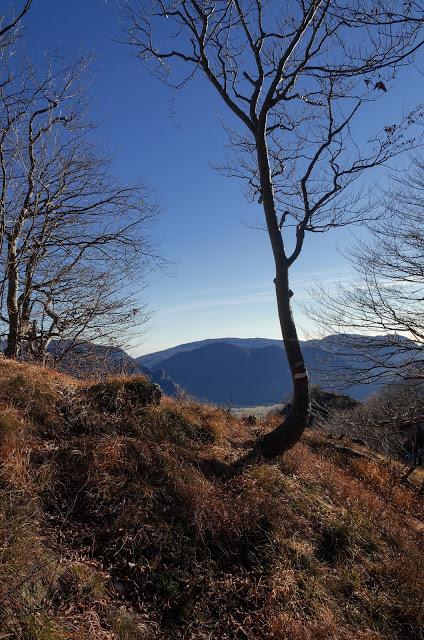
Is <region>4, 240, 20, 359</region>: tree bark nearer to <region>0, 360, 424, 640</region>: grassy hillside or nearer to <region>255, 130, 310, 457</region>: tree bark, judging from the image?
<region>0, 360, 424, 640</region>: grassy hillside

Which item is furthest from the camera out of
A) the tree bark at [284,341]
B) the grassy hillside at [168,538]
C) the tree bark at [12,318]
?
the tree bark at [12,318]

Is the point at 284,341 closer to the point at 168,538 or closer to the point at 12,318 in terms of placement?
the point at 168,538

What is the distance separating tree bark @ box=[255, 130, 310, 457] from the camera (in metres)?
6.11

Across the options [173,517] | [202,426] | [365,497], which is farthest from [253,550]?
[365,497]

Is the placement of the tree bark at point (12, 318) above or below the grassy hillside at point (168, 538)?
above

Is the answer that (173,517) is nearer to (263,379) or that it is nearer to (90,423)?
(90,423)

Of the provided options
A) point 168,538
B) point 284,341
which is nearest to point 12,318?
point 284,341

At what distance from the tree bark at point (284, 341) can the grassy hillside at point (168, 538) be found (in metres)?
0.32

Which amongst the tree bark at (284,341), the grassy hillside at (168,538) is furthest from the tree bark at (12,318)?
the tree bark at (284,341)

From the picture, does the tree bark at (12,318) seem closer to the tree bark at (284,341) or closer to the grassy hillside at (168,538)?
the grassy hillside at (168,538)

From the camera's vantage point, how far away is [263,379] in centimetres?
19212

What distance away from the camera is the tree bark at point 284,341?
20.0ft

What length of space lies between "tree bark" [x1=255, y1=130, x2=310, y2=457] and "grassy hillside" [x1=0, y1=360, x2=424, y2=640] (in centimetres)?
32

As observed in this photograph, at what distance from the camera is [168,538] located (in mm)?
3855
